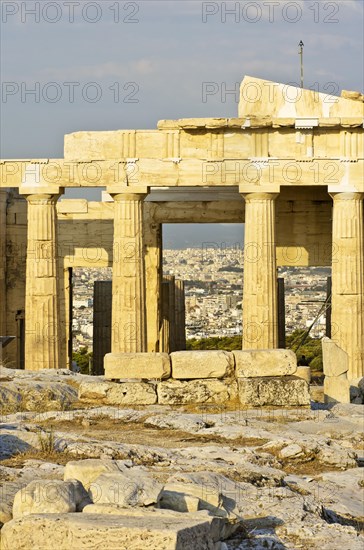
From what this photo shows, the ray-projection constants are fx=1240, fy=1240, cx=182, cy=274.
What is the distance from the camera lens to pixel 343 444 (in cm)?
1606

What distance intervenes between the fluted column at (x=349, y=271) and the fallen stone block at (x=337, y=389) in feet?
28.7

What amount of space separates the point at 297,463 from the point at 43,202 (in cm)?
1807

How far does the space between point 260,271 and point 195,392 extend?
41.2 feet

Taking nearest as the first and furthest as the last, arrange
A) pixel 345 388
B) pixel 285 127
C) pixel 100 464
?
pixel 100 464 < pixel 345 388 < pixel 285 127

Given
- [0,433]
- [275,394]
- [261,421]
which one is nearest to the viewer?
[0,433]

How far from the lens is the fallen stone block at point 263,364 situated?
19141 mm

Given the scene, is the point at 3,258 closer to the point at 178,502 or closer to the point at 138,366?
the point at 138,366

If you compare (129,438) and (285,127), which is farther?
(285,127)

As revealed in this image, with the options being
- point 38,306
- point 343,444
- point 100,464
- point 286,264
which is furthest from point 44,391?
point 286,264

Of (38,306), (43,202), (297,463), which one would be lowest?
(297,463)

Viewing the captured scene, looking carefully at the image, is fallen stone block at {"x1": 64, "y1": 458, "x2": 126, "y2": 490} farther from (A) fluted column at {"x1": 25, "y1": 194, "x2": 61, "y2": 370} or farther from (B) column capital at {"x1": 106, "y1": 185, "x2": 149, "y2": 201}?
(A) fluted column at {"x1": 25, "y1": 194, "x2": 61, "y2": 370}

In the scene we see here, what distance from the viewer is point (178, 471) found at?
42.5 ft

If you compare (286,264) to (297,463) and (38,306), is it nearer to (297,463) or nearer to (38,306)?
(38,306)

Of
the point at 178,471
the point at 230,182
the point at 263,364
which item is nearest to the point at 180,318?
the point at 230,182
